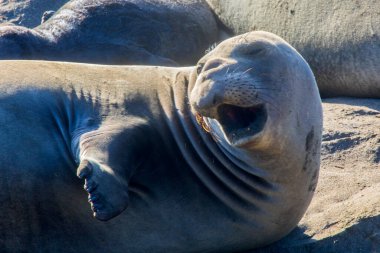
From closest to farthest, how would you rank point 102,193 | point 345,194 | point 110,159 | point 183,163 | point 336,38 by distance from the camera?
point 102,193, point 110,159, point 183,163, point 345,194, point 336,38

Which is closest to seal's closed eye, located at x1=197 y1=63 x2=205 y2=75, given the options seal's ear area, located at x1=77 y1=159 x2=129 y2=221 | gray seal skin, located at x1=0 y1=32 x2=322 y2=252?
gray seal skin, located at x1=0 y1=32 x2=322 y2=252

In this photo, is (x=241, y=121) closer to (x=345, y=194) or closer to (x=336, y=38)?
(x=345, y=194)

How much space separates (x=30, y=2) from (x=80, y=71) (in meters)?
6.08

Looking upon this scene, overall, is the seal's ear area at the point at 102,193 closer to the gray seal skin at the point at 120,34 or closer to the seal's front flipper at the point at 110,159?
the seal's front flipper at the point at 110,159

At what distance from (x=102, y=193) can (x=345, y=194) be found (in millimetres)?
1621

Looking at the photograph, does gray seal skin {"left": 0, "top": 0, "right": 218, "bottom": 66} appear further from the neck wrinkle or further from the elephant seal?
the neck wrinkle

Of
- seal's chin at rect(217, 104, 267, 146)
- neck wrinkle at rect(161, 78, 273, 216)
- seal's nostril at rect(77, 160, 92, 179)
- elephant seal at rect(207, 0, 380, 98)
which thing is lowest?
elephant seal at rect(207, 0, 380, 98)

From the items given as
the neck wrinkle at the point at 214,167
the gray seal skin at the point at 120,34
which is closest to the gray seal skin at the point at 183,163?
the neck wrinkle at the point at 214,167

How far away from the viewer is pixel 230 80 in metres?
4.36

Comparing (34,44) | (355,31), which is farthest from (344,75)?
(34,44)

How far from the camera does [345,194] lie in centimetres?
514

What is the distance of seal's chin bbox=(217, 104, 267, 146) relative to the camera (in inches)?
170

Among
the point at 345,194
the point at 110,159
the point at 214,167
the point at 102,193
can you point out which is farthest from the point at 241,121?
the point at 345,194

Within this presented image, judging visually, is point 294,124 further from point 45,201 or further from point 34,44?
point 34,44
